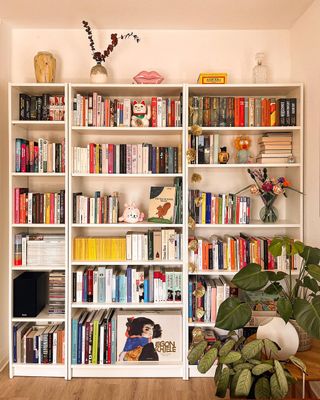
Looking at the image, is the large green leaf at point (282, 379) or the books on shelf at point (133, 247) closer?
the large green leaf at point (282, 379)

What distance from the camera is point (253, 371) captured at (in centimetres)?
179

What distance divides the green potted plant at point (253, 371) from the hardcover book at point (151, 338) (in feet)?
2.44

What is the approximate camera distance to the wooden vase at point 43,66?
2775 mm

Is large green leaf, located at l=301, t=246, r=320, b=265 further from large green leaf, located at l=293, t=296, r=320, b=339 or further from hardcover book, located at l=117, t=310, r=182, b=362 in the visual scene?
hardcover book, located at l=117, t=310, r=182, b=362

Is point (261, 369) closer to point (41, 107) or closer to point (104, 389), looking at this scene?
point (104, 389)

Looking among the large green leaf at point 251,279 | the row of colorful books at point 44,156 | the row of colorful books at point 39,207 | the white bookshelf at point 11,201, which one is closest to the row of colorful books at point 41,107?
the white bookshelf at point 11,201

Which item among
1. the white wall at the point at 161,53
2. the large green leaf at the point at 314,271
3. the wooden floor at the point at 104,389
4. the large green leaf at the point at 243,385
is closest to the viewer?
the large green leaf at the point at 243,385

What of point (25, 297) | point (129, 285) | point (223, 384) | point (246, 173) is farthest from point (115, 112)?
point (223, 384)

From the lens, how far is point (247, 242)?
9.04ft

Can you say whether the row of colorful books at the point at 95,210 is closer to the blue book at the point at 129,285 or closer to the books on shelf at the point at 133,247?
the books on shelf at the point at 133,247

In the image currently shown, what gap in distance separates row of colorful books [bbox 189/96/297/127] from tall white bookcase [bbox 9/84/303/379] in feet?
0.19

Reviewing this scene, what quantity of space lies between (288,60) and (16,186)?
2.31m

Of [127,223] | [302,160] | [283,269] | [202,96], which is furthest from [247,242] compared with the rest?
[202,96]

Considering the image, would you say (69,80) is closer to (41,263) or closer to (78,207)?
(78,207)
